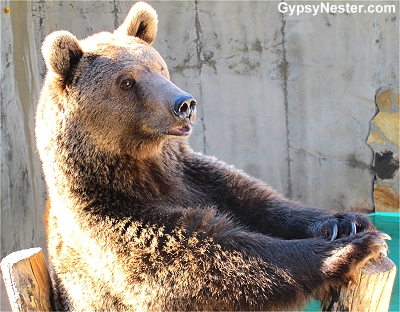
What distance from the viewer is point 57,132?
3.39 m

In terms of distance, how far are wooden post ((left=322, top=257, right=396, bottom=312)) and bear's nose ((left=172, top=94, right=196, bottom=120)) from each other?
1.23 metres

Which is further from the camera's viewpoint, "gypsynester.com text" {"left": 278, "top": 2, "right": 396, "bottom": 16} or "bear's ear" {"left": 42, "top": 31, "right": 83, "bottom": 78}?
"gypsynester.com text" {"left": 278, "top": 2, "right": 396, "bottom": 16}

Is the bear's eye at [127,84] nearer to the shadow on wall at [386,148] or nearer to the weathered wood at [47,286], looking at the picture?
the weathered wood at [47,286]

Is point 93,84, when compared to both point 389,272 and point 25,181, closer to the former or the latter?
point 389,272

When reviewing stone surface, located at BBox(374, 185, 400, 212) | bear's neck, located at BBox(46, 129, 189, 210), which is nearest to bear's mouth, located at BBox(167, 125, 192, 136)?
bear's neck, located at BBox(46, 129, 189, 210)

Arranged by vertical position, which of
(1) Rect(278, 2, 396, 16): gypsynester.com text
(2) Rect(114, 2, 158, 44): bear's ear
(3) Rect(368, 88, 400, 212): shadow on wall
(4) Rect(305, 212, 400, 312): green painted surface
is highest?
(1) Rect(278, 2, 396, 16): gypsynester.com text

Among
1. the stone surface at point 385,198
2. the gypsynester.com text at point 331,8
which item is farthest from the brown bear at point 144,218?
the stone surface at point 385,198

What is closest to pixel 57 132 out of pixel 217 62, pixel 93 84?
pixel 93 84

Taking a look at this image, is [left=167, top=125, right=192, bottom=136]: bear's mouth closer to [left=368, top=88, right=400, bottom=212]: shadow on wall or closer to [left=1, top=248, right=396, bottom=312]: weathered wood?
[left=1, top=248, right=396, bottom=312]: weathered wood

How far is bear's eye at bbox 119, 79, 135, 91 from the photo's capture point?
3.44 metres

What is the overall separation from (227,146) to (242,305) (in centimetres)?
618

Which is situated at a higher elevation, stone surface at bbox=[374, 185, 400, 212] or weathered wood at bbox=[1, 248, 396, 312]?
weathered wood at bbox=[1, 248, 396, 312]

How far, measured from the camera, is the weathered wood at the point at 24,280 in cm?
372

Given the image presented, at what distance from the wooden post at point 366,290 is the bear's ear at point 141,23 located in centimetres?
195
